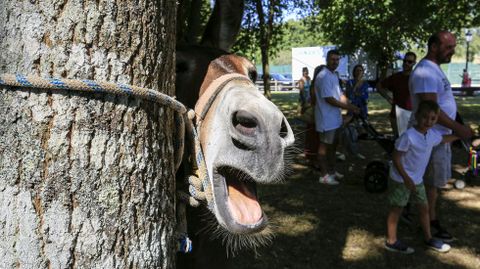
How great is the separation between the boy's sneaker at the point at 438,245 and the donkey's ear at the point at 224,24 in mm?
3209

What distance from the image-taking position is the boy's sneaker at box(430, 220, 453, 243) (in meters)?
4.63

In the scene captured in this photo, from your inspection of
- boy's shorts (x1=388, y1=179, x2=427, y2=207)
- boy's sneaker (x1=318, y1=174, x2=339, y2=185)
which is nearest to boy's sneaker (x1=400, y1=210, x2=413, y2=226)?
boy's shorts (x1=388, y1=179, x2=427, y2=207)

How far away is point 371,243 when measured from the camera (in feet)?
15.3

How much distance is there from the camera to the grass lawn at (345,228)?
4.26 meters

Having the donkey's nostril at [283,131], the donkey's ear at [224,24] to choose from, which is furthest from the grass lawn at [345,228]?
the donkey's nostril at [283,131]

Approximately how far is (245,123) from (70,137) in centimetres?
59

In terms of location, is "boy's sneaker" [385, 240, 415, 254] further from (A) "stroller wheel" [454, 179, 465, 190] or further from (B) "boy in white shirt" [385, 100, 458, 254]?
(A) "stroller wheel" [454, 179, 465, 190]

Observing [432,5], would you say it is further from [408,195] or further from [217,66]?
[217,66]

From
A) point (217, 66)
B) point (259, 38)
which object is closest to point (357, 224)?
point (217, 66)

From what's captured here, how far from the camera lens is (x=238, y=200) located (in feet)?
5.25

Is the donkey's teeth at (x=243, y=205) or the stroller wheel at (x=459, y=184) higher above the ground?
the donkey's teeth at (x=243, y=205)

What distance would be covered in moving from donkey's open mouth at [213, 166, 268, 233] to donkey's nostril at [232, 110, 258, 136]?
0.43 feet

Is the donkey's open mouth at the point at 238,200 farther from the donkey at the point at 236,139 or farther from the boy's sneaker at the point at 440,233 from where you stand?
the boy's sneaker at the point at 440,233

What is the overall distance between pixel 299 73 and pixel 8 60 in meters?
35.9
